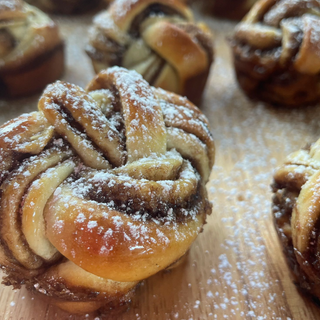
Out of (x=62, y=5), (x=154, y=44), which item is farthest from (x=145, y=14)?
(x=62, y=5)

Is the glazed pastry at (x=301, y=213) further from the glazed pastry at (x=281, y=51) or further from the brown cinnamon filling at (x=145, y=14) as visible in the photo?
the brown cinnamon filling at (x=145, y=14)

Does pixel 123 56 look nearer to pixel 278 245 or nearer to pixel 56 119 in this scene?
pixel 56 119

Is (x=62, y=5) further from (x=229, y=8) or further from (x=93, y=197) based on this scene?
(x=93, y=197)

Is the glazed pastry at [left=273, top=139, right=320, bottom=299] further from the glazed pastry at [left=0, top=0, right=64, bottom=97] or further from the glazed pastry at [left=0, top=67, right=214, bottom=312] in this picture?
the glazed pastry at [left=0, top=0, right=64, bottom=97]

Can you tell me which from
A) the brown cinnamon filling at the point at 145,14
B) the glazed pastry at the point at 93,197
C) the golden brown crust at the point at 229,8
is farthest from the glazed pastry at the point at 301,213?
the golden brown crust at the point at 229,8

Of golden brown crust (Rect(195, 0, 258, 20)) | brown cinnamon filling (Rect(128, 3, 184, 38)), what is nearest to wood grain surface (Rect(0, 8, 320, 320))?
brown cinnamon filling (Rect(128, 3, 184, 38))

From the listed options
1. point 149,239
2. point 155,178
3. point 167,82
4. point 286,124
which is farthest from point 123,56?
point 149,239
